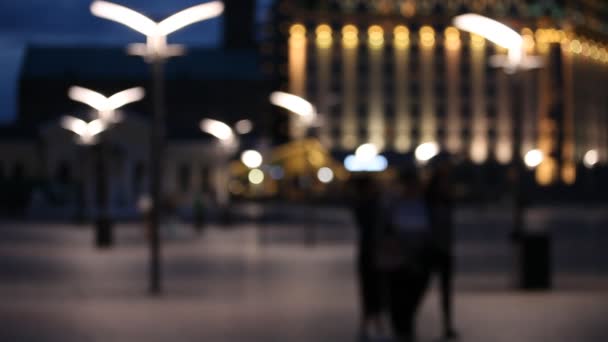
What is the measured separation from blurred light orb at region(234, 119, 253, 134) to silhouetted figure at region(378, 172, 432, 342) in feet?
432

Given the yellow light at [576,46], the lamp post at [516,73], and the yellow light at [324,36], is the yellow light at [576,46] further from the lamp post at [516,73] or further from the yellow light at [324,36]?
the lamp post at [516,73]

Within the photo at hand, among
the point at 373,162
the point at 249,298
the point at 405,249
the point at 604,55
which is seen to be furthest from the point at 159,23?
the point at 604,55

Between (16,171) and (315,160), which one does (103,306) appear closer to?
(315,160)

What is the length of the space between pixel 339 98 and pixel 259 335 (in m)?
146

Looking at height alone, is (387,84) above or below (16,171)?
above

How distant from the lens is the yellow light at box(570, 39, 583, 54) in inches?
6535

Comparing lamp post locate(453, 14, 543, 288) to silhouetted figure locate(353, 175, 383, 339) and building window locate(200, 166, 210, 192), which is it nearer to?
silhouetted figure locate(353, 175, 383, 339)

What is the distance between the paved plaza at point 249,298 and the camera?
1752cm

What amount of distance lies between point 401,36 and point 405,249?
14937 cm

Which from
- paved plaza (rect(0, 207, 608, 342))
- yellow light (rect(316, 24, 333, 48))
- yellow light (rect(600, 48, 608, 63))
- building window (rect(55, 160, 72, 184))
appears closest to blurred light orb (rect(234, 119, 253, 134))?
yellow light (rect(316, 24, 333, 48))

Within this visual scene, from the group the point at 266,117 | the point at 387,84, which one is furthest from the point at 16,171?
the point at 387,84

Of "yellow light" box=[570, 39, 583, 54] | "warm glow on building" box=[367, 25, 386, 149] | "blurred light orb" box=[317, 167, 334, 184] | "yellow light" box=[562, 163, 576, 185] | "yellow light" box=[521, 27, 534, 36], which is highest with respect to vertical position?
"yellow light" box=[521, 27, 534, 36]

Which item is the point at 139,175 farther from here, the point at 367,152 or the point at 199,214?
the point at 199,214

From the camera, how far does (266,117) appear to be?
161m
